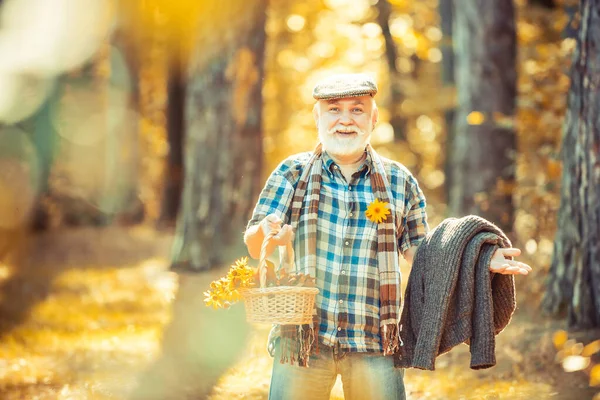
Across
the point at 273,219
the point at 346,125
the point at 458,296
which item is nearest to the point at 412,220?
the point at 458,296

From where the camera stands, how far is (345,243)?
12.7 ft

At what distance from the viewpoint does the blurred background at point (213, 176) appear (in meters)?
7.18

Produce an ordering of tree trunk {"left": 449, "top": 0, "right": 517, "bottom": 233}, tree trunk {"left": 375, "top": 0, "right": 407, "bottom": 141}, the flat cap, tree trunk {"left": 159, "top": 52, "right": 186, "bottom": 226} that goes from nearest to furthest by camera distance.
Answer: the flat cap, tree trunk {"left": 449, "top": 0, "right": 517, "bottom": 233}, tree trunk {"left": 159, "top": 52, "right": 186, "bottom": 226}, tree trunk {"left": 375, "top": 0, "right": 407, "bottom": 141}

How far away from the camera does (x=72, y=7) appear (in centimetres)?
1872

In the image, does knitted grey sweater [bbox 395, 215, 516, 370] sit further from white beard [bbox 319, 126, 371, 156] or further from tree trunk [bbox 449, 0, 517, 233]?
tree trunk [bbox 449, 0, 517, 233]

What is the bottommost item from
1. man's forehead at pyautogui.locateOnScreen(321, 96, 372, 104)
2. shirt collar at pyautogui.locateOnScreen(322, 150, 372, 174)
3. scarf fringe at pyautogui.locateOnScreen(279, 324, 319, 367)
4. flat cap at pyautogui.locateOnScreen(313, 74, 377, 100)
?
scarf fringe at pyautogui.locateOnScreen(279, 324, 319, 367)

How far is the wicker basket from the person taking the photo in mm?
3568

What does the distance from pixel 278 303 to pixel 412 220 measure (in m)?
0.86

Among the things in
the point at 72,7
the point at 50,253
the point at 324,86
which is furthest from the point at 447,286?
the point at 72,7

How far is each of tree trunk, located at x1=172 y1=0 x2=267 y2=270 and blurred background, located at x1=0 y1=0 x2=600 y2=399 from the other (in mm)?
23

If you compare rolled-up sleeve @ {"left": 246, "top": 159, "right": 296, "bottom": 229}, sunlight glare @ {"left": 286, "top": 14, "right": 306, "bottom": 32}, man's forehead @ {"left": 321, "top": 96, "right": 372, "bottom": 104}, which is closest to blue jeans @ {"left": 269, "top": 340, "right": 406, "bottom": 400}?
rolled-up sleeve @ {"left": 246, "top": 159, "right": 296, "bottom": 229}

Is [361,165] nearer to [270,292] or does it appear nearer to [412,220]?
[412,220]

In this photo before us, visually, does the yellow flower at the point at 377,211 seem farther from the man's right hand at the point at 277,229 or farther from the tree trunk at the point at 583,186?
the tree trunk at the point at 583,186

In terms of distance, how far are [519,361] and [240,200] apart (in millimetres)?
5091
